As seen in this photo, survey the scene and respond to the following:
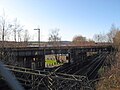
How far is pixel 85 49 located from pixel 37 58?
51.3ft

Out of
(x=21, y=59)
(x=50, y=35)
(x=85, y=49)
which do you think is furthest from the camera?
(x=50, y=35)

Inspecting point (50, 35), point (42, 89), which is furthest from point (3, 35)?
point (50, 35)

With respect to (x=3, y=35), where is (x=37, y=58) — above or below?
below

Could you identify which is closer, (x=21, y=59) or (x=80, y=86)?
(x=80, y=86)

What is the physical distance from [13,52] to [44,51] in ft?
30.7

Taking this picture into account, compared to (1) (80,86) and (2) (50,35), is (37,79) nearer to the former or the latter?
(1) (80,86)

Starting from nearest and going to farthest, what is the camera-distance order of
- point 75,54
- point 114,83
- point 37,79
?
point 37,79 → point 114,83 → point 75,54

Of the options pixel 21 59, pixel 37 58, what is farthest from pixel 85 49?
pixel 21 59

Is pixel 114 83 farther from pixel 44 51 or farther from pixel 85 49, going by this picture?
pixel 85 49

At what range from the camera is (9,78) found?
10.8 m

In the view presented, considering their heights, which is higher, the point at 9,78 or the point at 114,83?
the point at 9,78

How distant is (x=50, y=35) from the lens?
298 ft

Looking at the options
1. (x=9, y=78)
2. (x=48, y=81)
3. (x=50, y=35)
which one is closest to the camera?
(x=9, y=78)

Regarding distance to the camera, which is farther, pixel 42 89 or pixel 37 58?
pixel 37 58
